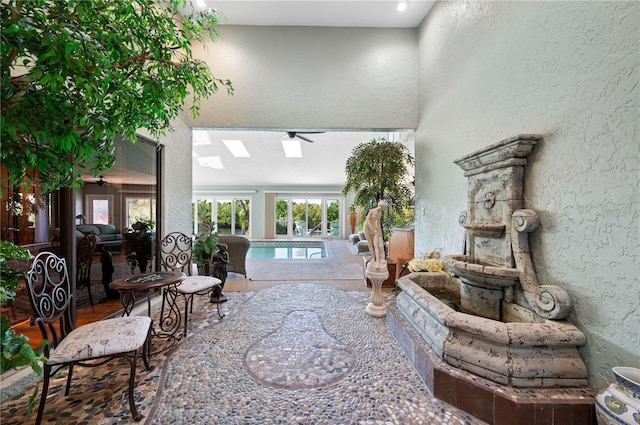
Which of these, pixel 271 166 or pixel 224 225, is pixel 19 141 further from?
pixel 224 225

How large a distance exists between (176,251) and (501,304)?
13.1 feet

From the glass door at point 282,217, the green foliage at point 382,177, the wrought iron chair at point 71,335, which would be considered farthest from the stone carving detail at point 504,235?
the glass door at point 282,217

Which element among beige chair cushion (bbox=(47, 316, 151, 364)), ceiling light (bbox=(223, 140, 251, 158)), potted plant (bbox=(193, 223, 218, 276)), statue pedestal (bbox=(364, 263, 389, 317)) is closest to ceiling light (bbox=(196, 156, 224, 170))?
ceiling light (bbox=(223, 140, 251, 158))

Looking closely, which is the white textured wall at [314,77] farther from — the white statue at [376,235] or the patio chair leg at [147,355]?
the patio chair leg at [147,355]

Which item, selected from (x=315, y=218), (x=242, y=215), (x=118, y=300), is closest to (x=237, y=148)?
(x=242, y=215)

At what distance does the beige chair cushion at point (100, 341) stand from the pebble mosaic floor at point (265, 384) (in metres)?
0.43

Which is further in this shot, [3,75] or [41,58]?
[3,75]

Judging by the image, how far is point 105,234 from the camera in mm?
2912

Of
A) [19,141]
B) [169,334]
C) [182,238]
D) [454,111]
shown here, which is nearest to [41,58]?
[19,141]

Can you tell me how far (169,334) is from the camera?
2.52 metres

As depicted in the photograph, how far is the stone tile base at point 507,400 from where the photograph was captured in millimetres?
1352

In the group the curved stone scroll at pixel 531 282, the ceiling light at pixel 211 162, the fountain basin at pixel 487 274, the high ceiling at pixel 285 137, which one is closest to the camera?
the curved stone scroll at pixel 531 282

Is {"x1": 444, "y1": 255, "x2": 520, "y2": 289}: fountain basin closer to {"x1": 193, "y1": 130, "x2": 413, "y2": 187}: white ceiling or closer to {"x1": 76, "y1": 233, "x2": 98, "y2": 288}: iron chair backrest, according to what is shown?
{"x1": 76, "y1": 233, "x2": 98, "y2": 288}: iron chair backrest

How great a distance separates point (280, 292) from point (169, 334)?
161 cm
